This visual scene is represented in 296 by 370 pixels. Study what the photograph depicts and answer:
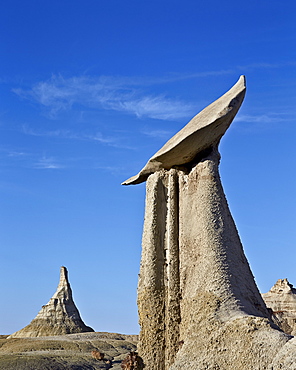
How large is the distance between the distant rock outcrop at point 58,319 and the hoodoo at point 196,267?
31.6 metres

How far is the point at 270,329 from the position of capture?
9.08m

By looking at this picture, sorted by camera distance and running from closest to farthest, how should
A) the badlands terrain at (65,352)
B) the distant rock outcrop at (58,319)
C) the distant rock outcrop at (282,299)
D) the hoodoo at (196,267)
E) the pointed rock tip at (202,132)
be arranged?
the hoodoo at (196,267) → the pointed rock tip at (202,132) → the distant rock outcrop at (282,299) → the badlands terrain at (65,352) → the distant rock outcrop at (58,319)

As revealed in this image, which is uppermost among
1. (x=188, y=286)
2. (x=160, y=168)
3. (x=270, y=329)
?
(x=160, y=168)

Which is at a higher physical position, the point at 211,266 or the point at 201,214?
the point at 201,214

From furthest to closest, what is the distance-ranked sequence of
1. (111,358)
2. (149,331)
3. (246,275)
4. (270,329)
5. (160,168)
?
(111,358)
(160,168)
(149,331)
(246,275)
(270,329)

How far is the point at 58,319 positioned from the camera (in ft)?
142

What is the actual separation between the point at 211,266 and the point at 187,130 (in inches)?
120

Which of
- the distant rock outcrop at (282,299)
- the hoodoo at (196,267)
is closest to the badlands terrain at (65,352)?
the distant rock outcrop at (282,299)

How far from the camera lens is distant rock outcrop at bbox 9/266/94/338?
4232 centimetres

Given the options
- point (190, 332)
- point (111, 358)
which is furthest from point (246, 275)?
point (111, 358)

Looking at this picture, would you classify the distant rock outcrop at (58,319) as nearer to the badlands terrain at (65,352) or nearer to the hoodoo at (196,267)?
the badlands terrain at (65,352)

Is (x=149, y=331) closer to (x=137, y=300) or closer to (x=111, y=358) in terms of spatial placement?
(x=137, y=300)

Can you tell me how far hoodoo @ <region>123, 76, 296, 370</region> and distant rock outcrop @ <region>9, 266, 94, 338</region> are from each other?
31624 mm

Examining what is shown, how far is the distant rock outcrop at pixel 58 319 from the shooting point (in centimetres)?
4232
